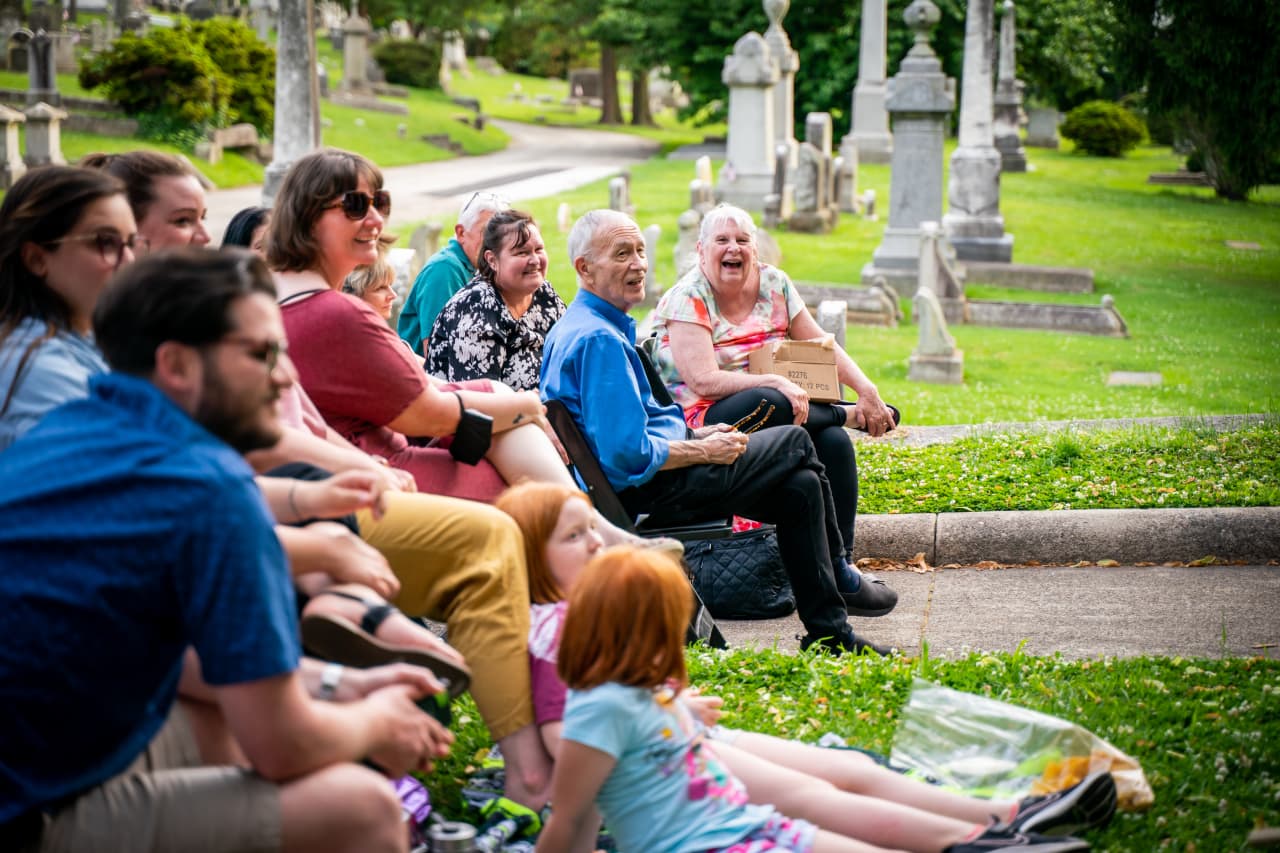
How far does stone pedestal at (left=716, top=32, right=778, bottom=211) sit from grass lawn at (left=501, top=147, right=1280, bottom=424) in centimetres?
114

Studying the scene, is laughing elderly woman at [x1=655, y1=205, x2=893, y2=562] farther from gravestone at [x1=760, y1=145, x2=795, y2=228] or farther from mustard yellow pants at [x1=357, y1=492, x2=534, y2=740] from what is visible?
gravestone at [x1=760, y1=145, x2=795, y2=228]

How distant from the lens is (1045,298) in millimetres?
18094

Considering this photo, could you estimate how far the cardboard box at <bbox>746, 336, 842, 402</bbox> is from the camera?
5.89m

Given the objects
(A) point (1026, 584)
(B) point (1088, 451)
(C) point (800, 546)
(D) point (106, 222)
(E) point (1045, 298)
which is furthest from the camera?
(E) point (1045, 298)

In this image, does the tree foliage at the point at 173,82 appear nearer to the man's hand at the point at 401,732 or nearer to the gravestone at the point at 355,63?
Result: the gravestone at the point at 355,63

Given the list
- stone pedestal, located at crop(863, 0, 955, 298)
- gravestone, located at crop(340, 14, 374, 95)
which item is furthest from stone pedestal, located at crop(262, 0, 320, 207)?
gravestone, located at crop(340, 14, 374, 95)

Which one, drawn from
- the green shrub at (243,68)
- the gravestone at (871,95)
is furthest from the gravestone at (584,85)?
the green shrub at (243,68)

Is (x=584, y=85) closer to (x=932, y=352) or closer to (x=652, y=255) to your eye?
(x=652, y=255)

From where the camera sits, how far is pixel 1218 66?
1872cm

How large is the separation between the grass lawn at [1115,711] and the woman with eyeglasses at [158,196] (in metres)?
1.66

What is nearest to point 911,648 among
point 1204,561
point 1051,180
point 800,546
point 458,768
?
point 800,546

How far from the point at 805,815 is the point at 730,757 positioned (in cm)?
22

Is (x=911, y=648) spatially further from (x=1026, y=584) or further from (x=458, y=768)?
(x=458, y=768)

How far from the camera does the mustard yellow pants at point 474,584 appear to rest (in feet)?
11.3
